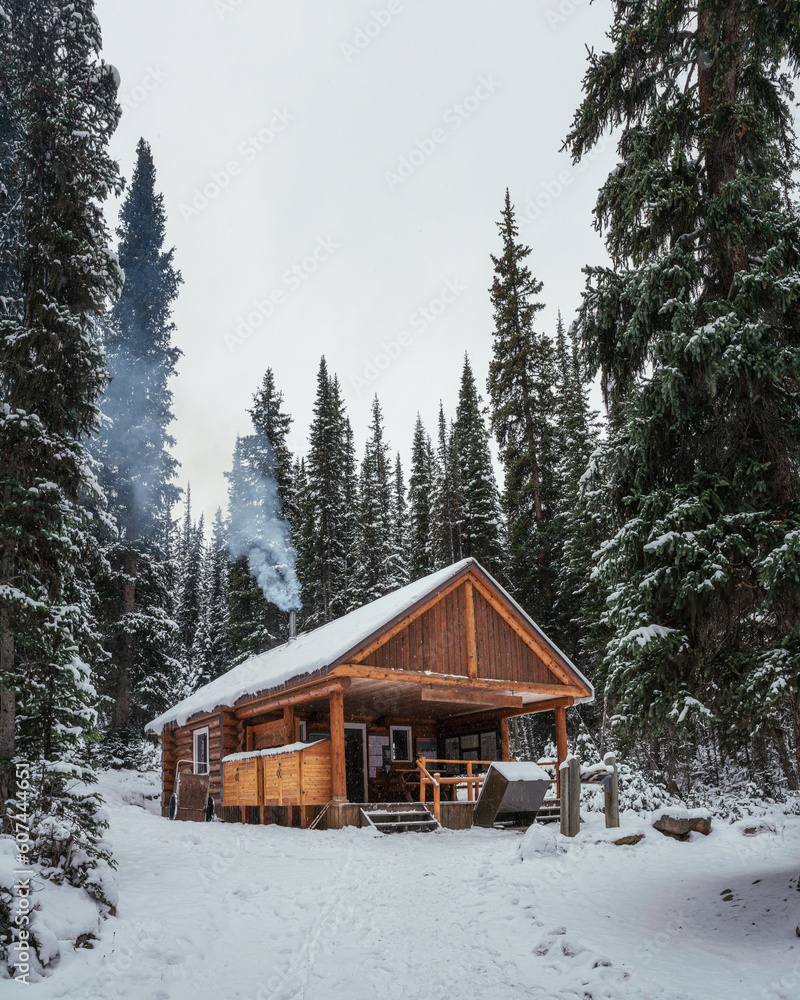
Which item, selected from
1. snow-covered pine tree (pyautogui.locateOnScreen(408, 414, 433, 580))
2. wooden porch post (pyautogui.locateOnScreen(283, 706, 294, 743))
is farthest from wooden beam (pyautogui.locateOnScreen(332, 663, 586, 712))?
snow-covered pine tree (pyautogui.locateOnScreen(408, 414, 433, 580))

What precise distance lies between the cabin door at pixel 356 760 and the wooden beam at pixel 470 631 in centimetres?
537

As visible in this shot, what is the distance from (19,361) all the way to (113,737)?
1993 cm

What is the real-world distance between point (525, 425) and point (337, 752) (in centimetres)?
2208

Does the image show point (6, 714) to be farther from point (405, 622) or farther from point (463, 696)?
point (463, 696)

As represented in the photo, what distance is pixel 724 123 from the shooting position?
27.8 feet

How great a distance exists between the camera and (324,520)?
1539 inches

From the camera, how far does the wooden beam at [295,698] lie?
1435 cm

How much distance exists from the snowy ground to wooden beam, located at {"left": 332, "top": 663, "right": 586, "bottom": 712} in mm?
3731

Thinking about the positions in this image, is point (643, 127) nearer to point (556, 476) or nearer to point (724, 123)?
point (724, 123)

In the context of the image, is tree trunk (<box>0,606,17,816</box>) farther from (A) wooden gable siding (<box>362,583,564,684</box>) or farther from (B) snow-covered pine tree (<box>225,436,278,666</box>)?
(B) snow-covered pine tree (<box>225,436,278,666</box>)

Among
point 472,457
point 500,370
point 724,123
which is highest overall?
point 500,370

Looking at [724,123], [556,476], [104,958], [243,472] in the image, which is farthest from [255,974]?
[243,472]

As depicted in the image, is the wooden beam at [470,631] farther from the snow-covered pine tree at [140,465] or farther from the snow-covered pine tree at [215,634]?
the snow-covered pine tree at [215,634]

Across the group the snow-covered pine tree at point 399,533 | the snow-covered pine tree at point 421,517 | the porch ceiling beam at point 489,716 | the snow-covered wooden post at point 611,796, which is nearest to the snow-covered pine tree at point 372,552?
the snow-covered pine tree at point 399,533
